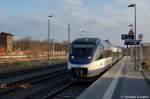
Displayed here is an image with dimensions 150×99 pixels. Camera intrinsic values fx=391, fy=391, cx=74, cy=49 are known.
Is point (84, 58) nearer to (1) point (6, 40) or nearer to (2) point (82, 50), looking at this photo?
(2) point (82, 50)

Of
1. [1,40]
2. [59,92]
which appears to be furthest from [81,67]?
[1,40]

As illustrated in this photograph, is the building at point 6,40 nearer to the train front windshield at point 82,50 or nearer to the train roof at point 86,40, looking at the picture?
the train roof at point 86,40

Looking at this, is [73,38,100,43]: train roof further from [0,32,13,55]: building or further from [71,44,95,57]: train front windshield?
[0,32,13,55]: building

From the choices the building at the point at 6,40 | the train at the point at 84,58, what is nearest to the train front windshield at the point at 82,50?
the train at the point at 84,58

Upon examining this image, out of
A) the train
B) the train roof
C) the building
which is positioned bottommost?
the train

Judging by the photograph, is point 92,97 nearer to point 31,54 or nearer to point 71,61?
point 71,61

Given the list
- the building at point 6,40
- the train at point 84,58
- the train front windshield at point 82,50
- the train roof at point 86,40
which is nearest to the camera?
the train at point 84,58

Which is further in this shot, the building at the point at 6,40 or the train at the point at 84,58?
the building at the point at 6,40

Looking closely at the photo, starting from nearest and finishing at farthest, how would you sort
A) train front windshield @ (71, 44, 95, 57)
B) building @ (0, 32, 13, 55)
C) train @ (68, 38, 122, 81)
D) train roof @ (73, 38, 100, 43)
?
train @ (68, 38, 122, 81) → train front windshield @ (71, 44, 95, 57) → train roof @ (73, 38, 100, 43) → building @ (0, 32, 13, 55)

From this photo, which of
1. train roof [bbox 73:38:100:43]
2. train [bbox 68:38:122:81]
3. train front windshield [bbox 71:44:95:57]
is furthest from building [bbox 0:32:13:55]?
train front windshield [bbox 71:44:95:57]

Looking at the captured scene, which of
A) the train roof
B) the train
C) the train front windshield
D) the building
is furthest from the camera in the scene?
the building

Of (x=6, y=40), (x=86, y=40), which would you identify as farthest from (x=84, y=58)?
(x=6, y=40)

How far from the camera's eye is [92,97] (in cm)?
1587

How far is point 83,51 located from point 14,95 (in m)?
8.31
